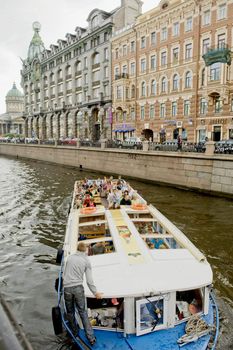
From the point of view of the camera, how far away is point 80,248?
5605mm

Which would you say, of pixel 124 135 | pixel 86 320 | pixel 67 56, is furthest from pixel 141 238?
pixel 67 56

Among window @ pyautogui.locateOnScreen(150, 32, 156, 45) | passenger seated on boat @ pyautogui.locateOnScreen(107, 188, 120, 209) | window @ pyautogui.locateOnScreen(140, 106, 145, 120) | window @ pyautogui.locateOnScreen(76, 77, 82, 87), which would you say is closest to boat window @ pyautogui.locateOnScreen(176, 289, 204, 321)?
passenger seated on boat @ pyautogui.locateOnScreen(107, 188, 120, 209)

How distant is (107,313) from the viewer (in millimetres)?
5730

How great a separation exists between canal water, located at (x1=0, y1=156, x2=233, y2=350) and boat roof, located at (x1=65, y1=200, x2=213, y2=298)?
1997mm

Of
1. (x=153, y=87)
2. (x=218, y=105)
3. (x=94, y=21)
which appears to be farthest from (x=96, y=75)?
(x=218, y=105)

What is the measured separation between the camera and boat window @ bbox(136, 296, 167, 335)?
17.5 ft

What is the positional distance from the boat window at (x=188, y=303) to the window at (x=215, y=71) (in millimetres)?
26764

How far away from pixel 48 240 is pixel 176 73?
27.1 metres

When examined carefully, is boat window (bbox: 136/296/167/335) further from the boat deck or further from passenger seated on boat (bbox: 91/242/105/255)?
passenger seated on boat (bbox: 91/242/105/255)

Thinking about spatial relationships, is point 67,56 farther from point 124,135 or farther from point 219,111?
point 219,111

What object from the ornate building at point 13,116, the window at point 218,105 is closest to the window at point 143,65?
the window at point 218,105

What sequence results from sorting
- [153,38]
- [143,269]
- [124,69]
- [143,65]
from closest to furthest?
[143,269] → [153,38] → [143,65] → [124,69]

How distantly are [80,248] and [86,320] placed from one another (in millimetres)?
1322

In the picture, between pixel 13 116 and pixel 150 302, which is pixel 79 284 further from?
pixel 13 116
